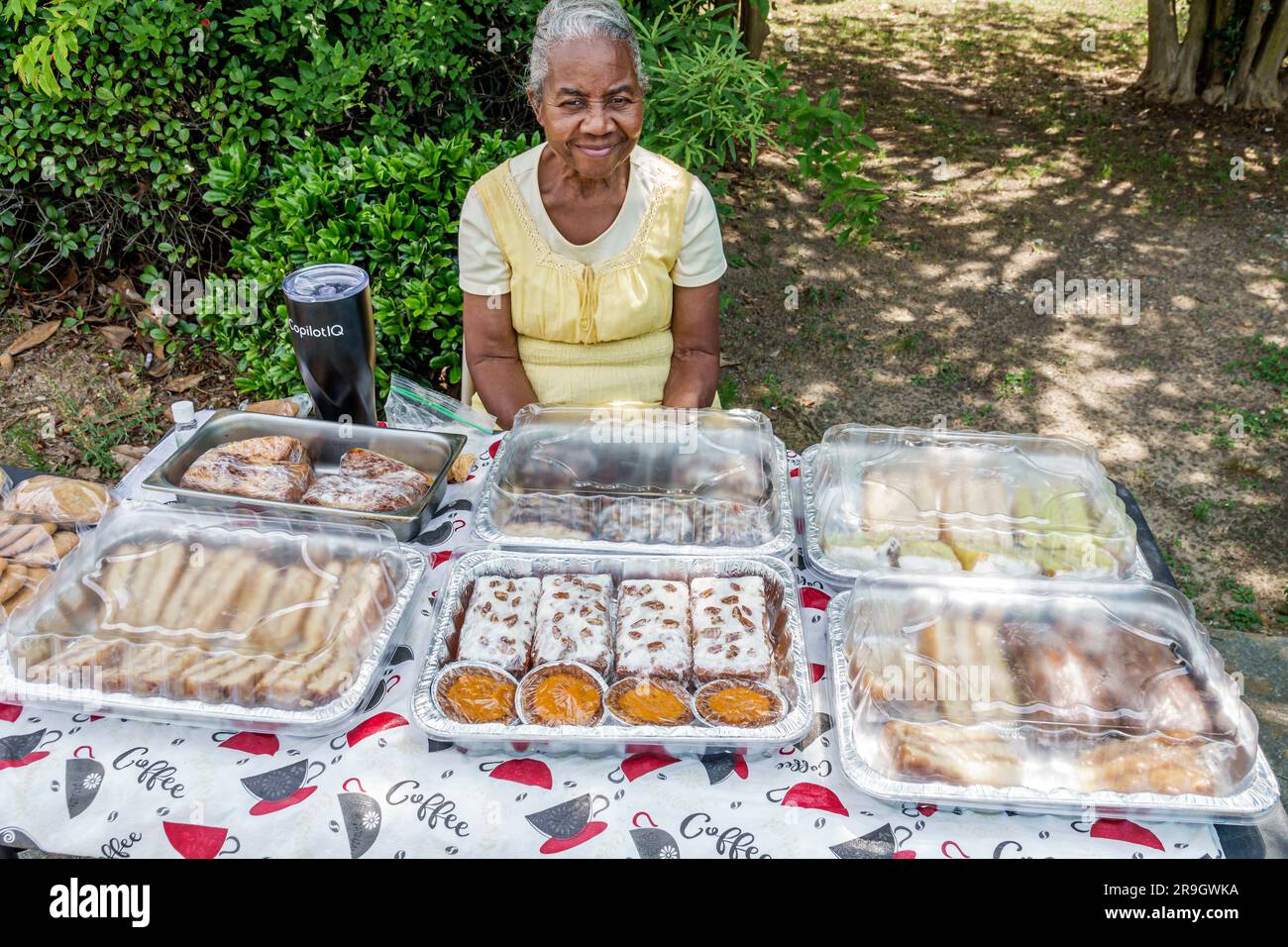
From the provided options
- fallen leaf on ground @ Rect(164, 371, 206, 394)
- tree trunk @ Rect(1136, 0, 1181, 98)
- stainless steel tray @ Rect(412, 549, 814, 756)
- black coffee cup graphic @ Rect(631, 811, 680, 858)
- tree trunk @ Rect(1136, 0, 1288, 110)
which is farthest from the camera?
tree trunk @ Rect(1136, 0, 1181, 98)

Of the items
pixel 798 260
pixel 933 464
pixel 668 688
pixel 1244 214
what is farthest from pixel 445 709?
pixel 1244 214

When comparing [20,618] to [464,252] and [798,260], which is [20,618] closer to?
[464,252]

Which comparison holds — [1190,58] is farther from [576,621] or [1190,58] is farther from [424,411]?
[576,621]

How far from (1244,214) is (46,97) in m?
8.30

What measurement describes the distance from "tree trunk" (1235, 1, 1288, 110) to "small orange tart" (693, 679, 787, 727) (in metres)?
9.60

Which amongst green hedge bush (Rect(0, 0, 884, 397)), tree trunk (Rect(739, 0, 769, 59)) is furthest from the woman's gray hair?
tree trunk (Rect(739, 0, 769, 59))

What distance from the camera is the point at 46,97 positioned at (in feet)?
14.5

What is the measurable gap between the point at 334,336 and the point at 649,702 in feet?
4.70

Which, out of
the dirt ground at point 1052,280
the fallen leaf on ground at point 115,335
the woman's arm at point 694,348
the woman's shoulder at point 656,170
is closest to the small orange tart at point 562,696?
the woman's arm at point 694,348

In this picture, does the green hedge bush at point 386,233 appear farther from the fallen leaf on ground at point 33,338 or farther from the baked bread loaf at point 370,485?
the fallen leaf on ground at point 33,338

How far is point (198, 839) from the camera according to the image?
5.21 ft

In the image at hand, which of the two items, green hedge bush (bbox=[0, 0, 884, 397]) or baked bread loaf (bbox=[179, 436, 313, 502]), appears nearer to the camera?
baked bread loaf (bbox=[179, 436, 313, 502])

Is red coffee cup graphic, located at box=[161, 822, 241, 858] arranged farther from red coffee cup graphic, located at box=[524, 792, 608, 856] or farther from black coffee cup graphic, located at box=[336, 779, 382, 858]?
red coffee cup graphic, located at box=[524, 792, 608, 856]

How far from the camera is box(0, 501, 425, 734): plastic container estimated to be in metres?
1.75
